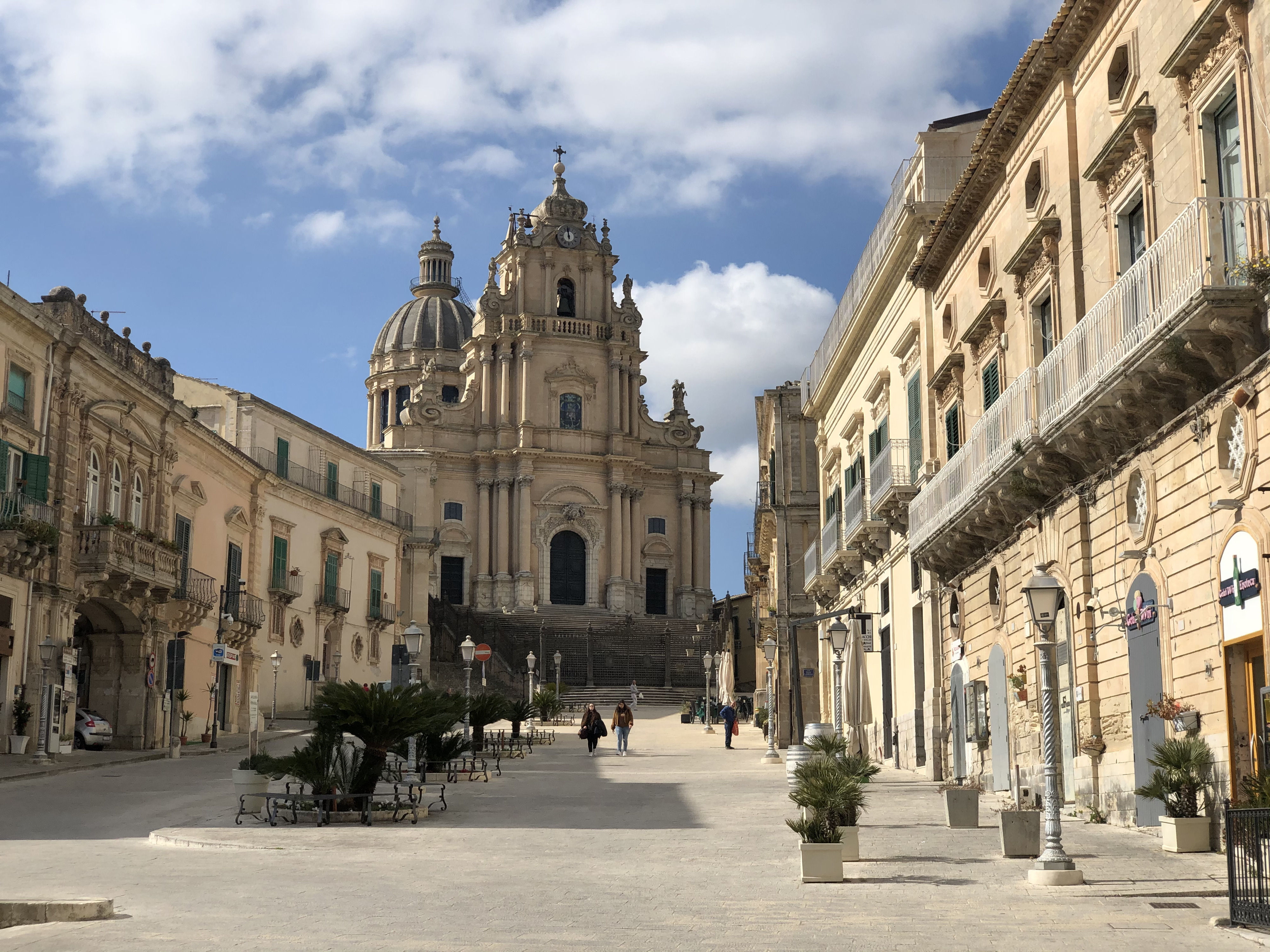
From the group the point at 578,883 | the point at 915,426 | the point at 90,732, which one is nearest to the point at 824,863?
the point at 578,883

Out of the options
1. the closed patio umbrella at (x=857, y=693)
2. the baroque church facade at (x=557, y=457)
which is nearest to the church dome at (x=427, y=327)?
the baroque church facade at (x=557, y=457)

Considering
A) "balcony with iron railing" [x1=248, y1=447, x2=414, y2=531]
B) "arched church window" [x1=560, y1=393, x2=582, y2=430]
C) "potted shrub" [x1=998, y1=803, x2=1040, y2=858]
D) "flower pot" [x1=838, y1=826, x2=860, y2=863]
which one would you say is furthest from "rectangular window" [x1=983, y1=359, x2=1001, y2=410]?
"arched church window" [x1=560, y1=393, x2=582, y2=430]

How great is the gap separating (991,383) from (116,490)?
69.8ft

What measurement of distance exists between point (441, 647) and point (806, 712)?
23.8 metres

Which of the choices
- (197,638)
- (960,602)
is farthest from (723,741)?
(960,602)

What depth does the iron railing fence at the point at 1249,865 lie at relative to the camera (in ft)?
31.2

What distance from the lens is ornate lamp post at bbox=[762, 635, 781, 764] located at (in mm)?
33094

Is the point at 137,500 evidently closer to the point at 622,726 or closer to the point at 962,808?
the point at 622,726

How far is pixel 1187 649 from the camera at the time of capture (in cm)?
1447

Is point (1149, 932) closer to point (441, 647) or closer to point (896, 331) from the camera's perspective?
point (896, 331)

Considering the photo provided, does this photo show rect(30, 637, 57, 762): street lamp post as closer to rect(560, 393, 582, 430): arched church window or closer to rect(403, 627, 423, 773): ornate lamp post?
rect(403, 627, 423, 773): ornate lamp post

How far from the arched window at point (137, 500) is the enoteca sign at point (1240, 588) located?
2773 centimetres

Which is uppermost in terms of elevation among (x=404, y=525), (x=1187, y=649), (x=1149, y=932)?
(x=404, y=525)

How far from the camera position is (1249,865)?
980 centimetres
